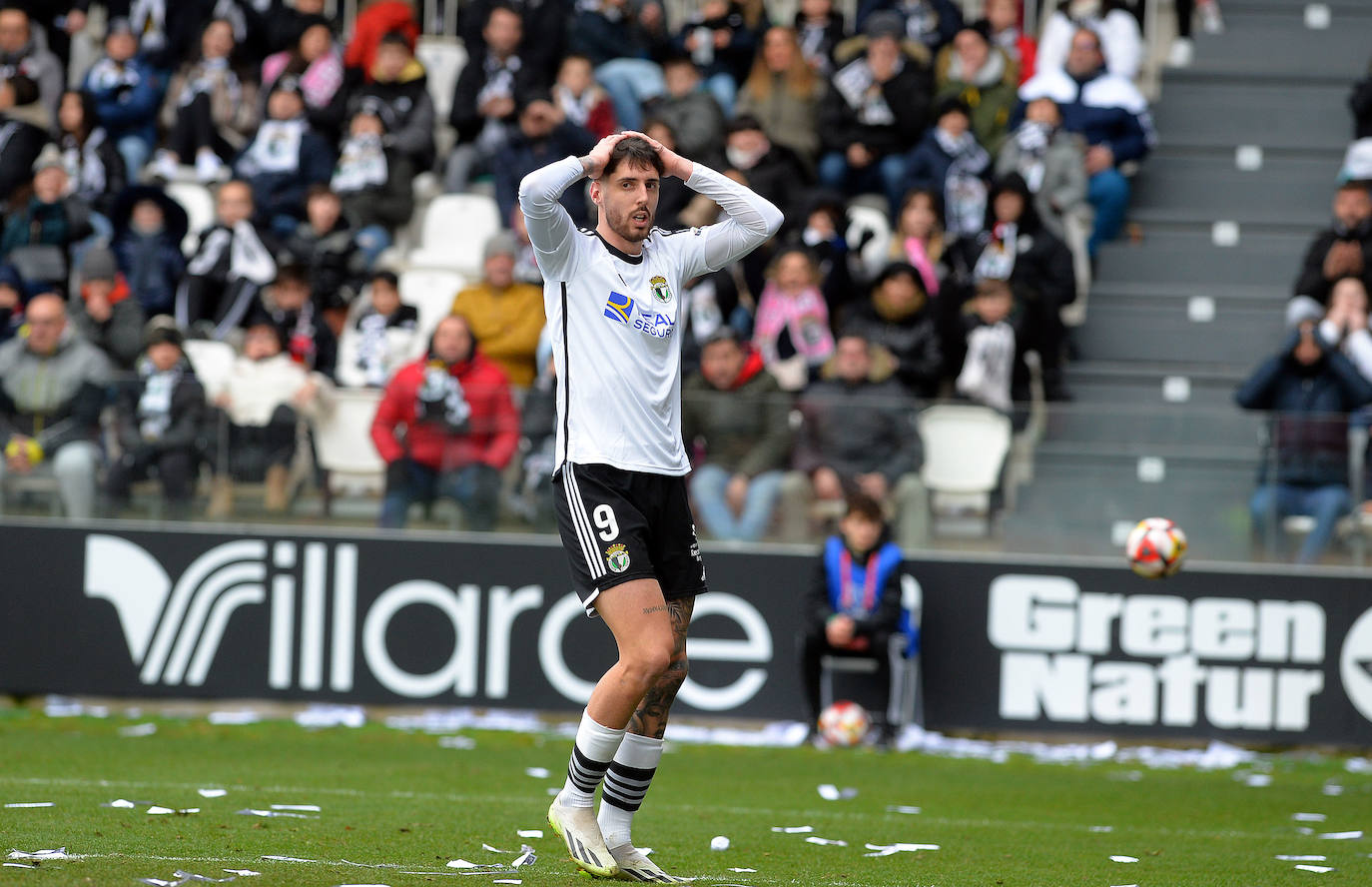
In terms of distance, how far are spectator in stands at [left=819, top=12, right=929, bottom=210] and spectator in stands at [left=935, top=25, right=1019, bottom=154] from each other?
1.49 feet

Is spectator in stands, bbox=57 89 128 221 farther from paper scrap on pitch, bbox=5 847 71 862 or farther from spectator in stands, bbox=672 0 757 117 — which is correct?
paper scrap on pitch, bbox=5 847 71 862

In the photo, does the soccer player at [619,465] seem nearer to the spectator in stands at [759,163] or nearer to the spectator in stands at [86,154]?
the spectator in stands at [759,163]

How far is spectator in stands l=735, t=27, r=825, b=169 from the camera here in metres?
15.7

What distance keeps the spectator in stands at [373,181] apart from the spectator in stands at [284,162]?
30 cm

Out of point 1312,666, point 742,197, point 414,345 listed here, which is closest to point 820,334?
point 414,345

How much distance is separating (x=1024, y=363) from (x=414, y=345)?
4684 millimetres

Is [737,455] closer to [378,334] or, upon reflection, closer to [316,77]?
[378,334]

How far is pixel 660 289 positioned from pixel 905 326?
7.15 meters

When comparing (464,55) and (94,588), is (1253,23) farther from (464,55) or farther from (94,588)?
(94,588)

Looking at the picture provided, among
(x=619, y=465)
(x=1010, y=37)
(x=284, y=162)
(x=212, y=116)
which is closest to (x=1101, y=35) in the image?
(x=1010, y=37)

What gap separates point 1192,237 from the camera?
16.0 meters

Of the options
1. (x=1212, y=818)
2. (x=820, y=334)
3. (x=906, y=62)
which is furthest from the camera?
(x=906, y=62)

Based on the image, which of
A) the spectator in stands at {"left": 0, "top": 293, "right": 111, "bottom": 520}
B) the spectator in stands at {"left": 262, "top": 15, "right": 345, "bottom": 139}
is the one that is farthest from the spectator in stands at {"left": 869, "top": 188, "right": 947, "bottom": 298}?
the spectator in stands at {"left": 0, "top": 293, "right": 111, "bottom": 520}

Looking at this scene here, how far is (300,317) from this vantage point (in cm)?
1413
